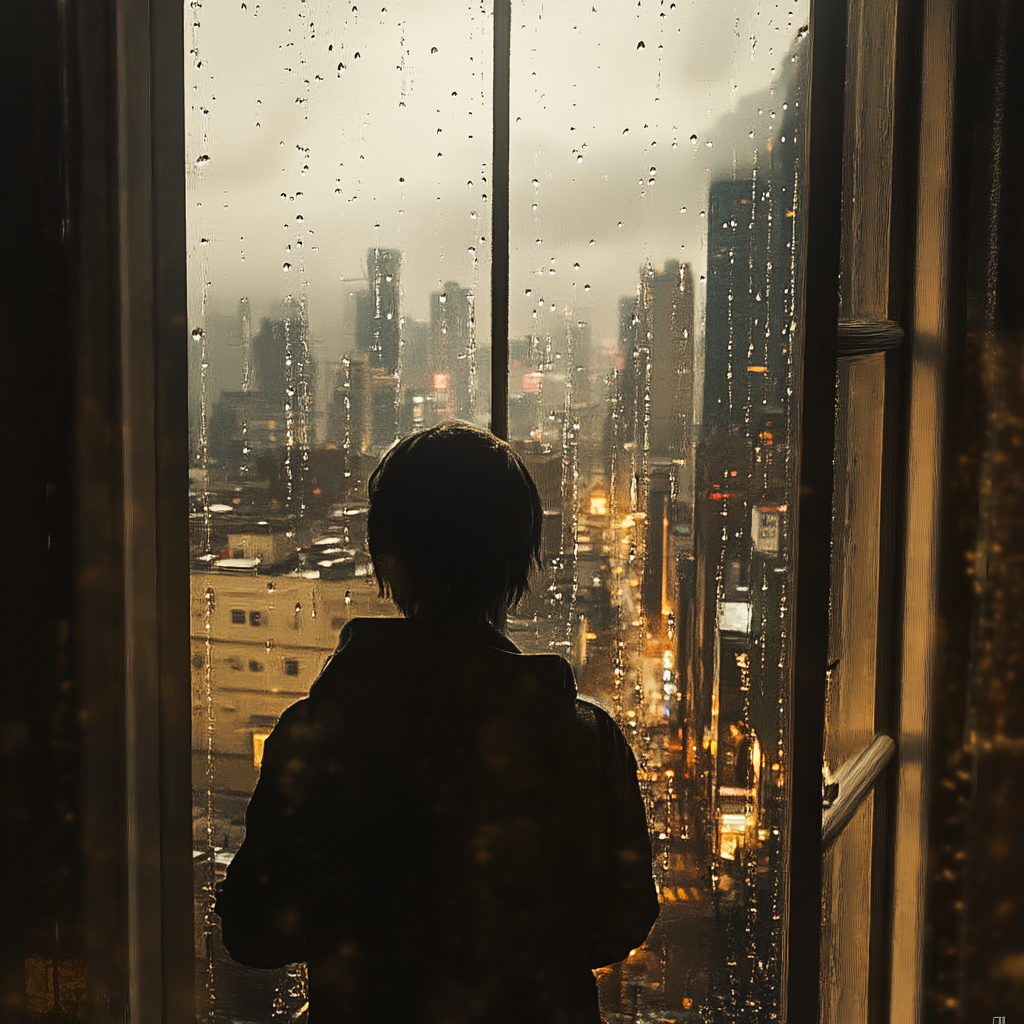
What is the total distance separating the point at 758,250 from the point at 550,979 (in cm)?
95

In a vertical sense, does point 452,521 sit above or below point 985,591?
above

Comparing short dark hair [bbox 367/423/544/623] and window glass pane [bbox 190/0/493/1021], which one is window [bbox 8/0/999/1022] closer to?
window glass pane [bbox 190/0/493/1021]

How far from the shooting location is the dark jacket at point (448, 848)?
2.66ft

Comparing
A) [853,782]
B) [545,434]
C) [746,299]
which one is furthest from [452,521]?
[853,782]

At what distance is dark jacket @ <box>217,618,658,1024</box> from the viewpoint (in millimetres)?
810

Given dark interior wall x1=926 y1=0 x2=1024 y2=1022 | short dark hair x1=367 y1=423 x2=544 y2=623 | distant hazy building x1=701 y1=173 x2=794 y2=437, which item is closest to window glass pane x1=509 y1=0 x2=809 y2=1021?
distant hazy building x1=701 y1=173 x2=794 y2=437

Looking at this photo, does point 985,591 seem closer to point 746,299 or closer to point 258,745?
point 746,299

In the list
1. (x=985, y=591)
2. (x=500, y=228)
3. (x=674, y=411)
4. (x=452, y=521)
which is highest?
(x=500, y=228)

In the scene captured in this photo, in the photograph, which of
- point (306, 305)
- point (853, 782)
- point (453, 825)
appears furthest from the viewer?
point (853, 782)

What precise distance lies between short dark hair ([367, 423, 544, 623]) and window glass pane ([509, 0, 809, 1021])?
13cm

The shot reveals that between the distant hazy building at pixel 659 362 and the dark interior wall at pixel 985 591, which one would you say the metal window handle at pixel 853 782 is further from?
the distant hazy building at pixel 659 362

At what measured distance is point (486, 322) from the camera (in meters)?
0.97

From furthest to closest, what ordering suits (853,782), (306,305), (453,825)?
(853,782) → (306,305) → (453,825)

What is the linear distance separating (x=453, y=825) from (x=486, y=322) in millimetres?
Result: 605
